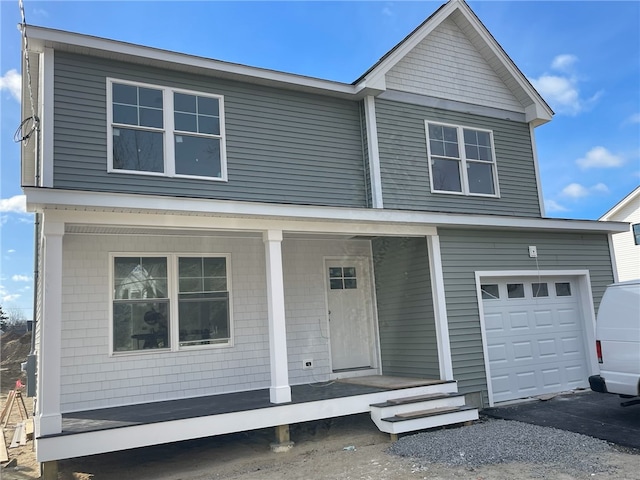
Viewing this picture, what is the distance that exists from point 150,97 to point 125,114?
470mm

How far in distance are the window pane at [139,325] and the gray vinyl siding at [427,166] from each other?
13.5 feet

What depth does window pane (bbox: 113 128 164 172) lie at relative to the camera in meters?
7.05

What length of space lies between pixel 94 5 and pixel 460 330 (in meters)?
8.02

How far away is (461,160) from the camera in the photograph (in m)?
9.47

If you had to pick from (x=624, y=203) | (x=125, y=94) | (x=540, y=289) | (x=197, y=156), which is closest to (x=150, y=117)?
(x=125, y=94)

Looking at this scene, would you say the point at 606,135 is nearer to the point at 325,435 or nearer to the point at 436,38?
the point at 436,38

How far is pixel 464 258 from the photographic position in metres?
8.59

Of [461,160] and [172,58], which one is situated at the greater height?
[172,58]

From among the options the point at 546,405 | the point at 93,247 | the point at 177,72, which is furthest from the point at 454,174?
the point at 93,247

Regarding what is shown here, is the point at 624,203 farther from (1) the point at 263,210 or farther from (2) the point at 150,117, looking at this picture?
(2) the point at 150,117

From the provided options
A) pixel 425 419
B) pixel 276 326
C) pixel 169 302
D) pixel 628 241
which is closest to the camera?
pixel 276 326

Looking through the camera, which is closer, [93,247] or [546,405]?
[93,247]

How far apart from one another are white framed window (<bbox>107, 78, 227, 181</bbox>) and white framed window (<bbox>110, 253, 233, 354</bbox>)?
4.52 ft

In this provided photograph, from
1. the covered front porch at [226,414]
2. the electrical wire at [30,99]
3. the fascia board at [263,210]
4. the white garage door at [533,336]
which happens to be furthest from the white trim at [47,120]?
the white garage door at [533,336]
